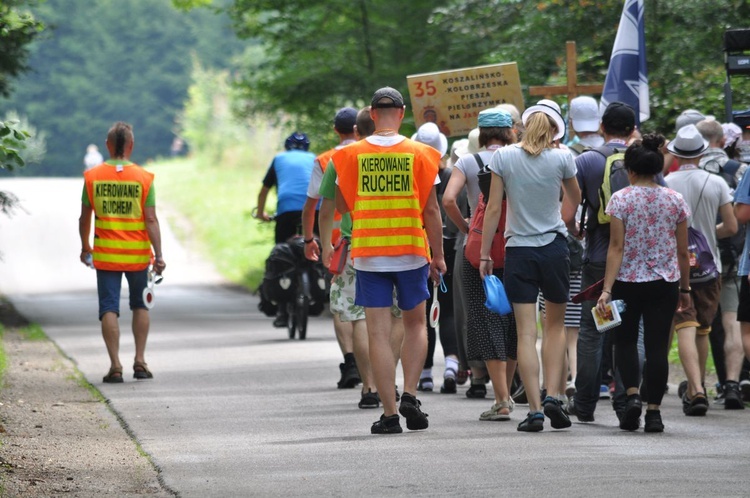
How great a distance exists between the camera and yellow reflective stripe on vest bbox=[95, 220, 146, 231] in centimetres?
1277

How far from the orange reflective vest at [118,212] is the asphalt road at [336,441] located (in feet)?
3.33

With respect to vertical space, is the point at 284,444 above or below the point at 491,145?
below

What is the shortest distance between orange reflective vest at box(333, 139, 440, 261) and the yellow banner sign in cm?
403

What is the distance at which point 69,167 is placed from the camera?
86938mm

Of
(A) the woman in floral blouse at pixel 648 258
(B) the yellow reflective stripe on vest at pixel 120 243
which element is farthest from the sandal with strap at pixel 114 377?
(A) the woman in floral blouse at pixel 648 258

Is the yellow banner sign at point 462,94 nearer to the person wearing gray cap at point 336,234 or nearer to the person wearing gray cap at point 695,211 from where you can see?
the person wearing gray cap at point 336,234

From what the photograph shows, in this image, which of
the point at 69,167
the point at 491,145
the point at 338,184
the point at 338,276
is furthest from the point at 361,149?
the point at 69,167

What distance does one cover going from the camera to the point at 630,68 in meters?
13.4

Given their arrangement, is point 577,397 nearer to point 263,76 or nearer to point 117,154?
point 117,154

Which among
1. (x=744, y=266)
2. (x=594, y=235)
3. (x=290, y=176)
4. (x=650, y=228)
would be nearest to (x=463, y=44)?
(x=290, y=176)

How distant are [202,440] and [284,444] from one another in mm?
557

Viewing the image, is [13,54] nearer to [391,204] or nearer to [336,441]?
[391,204]

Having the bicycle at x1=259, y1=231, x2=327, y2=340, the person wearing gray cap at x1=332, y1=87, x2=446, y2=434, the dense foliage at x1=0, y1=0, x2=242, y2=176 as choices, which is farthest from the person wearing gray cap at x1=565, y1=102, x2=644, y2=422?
the dense foliage at x1=0, y1=0, x2=242, y2=176

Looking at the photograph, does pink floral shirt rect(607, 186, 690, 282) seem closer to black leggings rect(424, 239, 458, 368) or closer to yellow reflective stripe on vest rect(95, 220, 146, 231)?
black leggings rect(424, 239, 458, 368)
